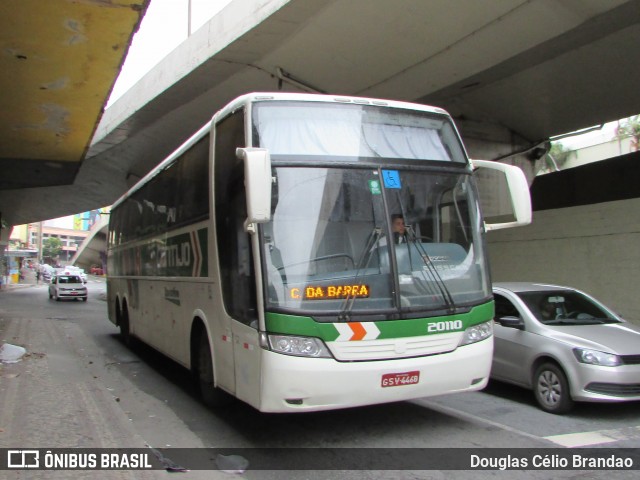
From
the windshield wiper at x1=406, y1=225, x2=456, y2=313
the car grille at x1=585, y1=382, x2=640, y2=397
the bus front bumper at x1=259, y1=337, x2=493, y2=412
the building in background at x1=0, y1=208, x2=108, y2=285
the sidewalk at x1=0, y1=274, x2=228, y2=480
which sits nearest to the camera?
the bus front bumper at x1=259, y1=337, x2=493, y2=412

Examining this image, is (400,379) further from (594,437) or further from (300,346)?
(594,437)

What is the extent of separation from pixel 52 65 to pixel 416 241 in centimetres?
720

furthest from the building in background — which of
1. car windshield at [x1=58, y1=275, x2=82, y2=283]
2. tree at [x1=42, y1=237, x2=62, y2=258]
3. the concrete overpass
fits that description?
the concrete overpass

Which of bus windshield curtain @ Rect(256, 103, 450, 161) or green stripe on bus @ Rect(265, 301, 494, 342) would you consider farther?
bus windshield curtain @ Rect(256, 103, 450, 161)

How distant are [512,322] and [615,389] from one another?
1414 millimetres

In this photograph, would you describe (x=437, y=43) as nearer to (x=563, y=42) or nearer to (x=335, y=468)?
(x=563, y=42)

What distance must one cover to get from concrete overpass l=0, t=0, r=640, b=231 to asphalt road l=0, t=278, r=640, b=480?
16.4 ft

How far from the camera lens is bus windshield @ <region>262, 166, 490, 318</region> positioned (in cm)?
470

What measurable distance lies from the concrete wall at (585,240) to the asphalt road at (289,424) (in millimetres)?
5839

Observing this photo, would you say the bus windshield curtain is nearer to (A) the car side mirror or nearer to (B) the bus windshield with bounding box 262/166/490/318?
(B) the bus windshield with bounding box 262/166/490/318

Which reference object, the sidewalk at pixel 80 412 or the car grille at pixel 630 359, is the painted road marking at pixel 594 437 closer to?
the car grille at pixel 630 359

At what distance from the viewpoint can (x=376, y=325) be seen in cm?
473

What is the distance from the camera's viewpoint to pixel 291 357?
4551 mm

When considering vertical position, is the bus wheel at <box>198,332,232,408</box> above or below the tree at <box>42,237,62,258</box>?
below
